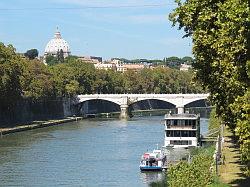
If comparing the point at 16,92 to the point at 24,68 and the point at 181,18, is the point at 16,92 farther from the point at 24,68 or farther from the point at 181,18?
the point at 181,18

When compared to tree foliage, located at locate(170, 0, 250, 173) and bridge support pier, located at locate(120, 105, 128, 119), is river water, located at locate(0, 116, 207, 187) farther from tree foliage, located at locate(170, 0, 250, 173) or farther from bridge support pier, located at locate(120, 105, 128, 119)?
bridge support pier, located at locate(120, 105, 128, 119)

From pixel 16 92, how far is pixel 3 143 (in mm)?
18612

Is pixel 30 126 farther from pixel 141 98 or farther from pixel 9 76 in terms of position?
pixel 141 98

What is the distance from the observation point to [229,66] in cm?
1755

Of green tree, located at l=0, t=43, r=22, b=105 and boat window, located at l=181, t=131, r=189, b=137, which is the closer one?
boat window, located at l=181, t=131, r=189, b=137

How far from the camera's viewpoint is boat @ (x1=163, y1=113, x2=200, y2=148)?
4919cm

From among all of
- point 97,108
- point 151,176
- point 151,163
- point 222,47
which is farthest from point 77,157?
point 97,108

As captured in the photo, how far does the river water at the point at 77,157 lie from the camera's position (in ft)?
114

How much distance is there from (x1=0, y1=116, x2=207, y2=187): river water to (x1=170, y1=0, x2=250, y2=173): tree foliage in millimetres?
12585

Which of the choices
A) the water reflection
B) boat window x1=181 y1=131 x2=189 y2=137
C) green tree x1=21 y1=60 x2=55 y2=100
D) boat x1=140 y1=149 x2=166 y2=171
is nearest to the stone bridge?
green tree x1=21 y1=60 x2=55 y2=100

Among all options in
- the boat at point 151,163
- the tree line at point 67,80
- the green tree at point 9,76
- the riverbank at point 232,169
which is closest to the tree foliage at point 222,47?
the riverbank at point 232,169

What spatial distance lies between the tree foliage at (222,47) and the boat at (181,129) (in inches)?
1041

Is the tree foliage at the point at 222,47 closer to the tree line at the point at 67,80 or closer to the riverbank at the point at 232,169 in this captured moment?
the riverbank at the point at 232,169

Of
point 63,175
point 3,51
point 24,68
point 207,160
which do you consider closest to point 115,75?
point 24,68
